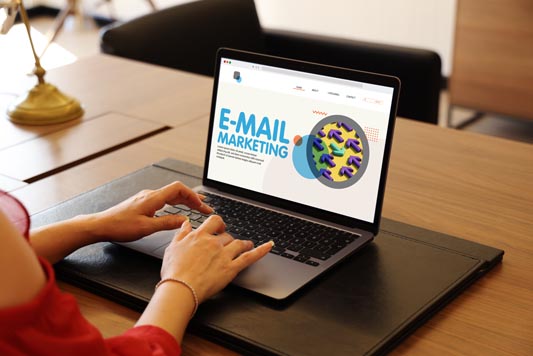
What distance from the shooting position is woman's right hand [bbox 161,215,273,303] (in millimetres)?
1023

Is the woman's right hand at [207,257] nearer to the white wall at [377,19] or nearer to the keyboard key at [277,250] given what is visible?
the keyboard key at [277,250]

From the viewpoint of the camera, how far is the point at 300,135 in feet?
4.11

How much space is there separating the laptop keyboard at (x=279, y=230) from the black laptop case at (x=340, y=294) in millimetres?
35

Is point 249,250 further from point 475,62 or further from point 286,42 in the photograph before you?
point 475,62

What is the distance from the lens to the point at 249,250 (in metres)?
1.12

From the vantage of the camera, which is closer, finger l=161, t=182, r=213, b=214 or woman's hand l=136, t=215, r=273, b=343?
woman's hand l=136, t=215, r=273, b=343

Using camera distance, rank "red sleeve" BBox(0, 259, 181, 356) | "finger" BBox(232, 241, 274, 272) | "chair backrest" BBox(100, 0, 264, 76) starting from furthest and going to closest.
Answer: "chair backrest" BBox(100, 0, 264, 76) < "finger" BBox(232, 241, 274, 272) < "red sleeve" BBox(0, 259, 181, 356)

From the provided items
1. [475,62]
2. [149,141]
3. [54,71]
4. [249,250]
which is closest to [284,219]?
[249,250]

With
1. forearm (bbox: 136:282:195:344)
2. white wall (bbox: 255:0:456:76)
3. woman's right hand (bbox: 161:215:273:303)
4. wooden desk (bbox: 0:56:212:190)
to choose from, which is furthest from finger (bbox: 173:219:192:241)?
white wall (bbox: 255:0:456:76)

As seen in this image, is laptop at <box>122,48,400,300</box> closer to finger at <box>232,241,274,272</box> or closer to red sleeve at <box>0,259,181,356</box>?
finger at <box>232,241,274,272</box>

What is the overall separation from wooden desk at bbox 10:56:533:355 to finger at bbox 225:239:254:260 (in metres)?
0.13

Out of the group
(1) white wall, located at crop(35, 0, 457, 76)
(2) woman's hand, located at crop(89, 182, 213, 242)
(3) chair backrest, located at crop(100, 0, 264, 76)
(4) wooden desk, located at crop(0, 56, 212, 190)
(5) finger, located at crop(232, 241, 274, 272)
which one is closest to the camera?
(5) finger, located at crop(232, 241, 274, 272)

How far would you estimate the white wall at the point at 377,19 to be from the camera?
13.6ft

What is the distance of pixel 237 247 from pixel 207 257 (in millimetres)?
56
